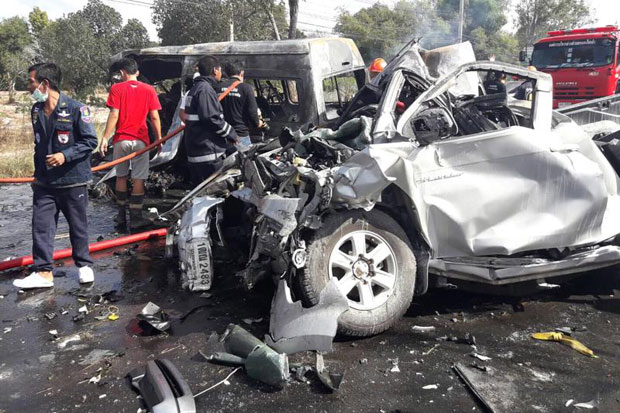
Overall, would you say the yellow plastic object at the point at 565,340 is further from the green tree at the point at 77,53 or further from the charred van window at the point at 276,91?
A: the green tree at the point at 77,53

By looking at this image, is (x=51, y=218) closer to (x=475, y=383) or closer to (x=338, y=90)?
(x=475, y=383)

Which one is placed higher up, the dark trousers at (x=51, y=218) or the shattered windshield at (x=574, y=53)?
the shattered windshield at (x=574, y=53)

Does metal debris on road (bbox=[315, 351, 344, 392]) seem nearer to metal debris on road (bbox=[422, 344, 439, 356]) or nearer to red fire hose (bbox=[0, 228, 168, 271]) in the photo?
metal debris on road (bbox=[422, 344, 439, 356])

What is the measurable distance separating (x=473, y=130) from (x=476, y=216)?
88 centimetres

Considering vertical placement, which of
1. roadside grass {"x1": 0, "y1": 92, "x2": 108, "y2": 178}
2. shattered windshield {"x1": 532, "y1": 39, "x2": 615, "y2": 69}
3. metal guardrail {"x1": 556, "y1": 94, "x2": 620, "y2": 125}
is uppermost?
shattered windshield {"x1": 532, "y1": 39, "x2": 615, "y2": 69}

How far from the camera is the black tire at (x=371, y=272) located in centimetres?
353

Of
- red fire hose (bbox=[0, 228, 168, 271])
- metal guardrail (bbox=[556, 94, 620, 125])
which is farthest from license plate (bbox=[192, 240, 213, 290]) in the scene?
metal guardrail (bbox=[556, 94, 620, 125])

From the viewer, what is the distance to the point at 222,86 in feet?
22.2

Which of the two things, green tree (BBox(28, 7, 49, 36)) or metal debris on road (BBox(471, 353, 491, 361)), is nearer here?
metal debris on road (BBox(471, 353, 491, 361))

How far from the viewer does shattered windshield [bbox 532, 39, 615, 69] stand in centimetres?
1447

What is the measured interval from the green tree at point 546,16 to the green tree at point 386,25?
9.84 metres

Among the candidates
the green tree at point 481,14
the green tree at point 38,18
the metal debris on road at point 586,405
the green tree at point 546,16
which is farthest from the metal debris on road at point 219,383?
the green tree at point 38,18

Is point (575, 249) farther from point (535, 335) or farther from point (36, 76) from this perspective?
point (36, 76)

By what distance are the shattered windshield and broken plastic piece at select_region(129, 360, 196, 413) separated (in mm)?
15143
